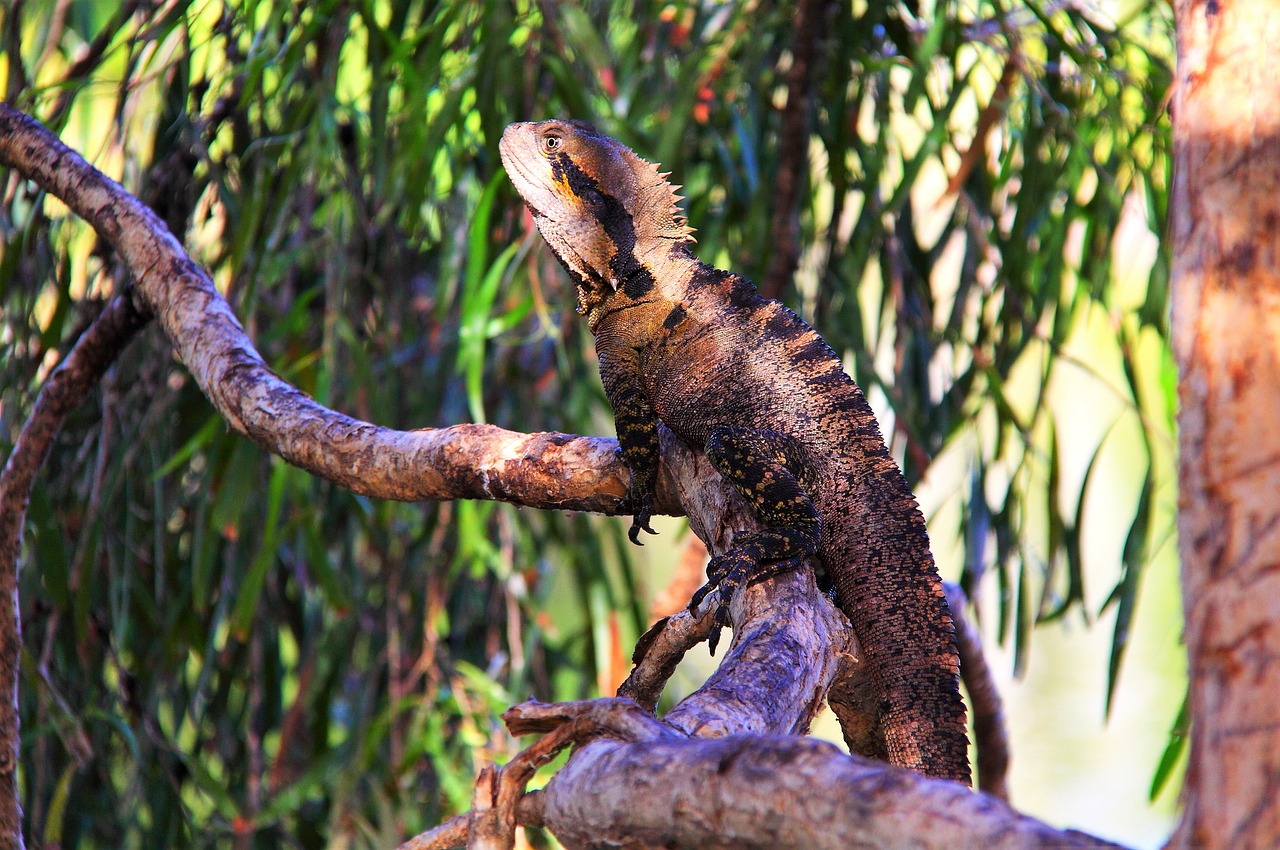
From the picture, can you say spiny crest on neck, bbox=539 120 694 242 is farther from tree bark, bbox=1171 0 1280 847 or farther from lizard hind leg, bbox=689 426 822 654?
tree bark, bbox=1171 0 1280 847

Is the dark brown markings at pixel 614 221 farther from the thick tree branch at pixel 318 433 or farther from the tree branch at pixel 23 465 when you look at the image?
the tree branch at pixel 23 465

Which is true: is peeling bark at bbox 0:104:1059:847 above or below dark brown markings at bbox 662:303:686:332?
below

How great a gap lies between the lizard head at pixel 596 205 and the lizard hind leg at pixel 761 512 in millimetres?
418

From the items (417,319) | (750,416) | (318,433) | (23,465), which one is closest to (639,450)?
(750,416)

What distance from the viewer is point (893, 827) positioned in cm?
59

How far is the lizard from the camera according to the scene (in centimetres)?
135

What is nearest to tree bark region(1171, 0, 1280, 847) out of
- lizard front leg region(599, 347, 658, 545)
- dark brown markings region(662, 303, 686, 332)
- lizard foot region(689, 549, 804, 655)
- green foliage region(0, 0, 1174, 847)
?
lizard foot region(689, 549, 804, 655)

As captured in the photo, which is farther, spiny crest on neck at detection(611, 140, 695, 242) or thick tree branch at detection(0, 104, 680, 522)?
spiny crest on neck at detection(611, 140, 695, 242)

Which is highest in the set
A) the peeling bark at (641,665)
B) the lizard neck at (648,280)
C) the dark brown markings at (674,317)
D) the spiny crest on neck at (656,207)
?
the spiny crest on neck at (656,207)

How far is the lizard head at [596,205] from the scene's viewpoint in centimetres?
178

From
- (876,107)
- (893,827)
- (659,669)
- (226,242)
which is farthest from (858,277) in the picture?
(893,827)

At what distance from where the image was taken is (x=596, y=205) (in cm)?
182

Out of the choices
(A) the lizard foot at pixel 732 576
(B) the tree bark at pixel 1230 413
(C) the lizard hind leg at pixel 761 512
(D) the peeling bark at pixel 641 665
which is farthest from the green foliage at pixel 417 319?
(B) the tree bark at pixel 1230 413

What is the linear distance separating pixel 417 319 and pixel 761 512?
1.66m
